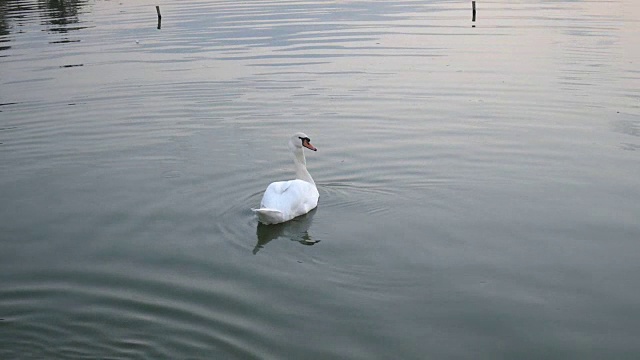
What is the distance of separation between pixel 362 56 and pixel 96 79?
8.87 meters

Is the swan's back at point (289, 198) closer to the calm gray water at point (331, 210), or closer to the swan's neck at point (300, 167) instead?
the calm gray water at point (331, 210)

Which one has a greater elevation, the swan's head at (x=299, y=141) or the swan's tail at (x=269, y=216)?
the swan's head at (x=299, y=141)

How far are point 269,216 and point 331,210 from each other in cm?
126

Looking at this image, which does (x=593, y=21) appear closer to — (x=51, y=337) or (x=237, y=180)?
(x=237, y=180)

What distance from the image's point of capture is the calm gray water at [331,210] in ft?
27.3

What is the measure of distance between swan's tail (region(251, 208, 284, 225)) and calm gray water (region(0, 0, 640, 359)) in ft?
0.70

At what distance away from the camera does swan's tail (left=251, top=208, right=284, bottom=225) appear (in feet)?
37.2

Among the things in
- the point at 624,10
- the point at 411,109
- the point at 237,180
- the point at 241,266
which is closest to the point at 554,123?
the point at 411,109

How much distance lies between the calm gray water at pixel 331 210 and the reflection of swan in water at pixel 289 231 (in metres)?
0.06

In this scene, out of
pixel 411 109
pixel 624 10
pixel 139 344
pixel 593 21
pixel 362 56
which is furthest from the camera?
pixel 624 10

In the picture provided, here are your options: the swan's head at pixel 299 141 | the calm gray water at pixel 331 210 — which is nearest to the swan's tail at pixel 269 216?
the calm gray water at pixel 331 210

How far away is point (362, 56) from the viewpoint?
93.4ft

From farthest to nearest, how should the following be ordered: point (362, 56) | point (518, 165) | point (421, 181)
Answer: point (362, 56) → point (518, 165) → point (421, 181)

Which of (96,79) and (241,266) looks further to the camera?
(96,79)
